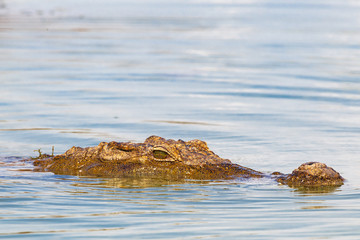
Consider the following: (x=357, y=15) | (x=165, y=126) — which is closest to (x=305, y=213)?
(x=165, y=126)

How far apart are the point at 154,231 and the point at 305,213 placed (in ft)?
5.25

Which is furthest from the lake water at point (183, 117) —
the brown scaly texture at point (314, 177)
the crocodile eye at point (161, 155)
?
the crocodile eye at point (161, 155)

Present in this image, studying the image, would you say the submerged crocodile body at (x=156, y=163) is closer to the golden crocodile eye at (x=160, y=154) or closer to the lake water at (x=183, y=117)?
the golden crocodile eye at (x=160, y=154)


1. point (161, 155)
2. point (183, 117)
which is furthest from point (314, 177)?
point (183, 117)

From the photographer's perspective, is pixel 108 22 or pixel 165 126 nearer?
pixel 165 126

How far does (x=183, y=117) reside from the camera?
15.1m

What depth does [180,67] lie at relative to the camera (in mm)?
22828

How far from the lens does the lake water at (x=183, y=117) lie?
312 inches

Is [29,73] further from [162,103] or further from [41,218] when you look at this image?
[41,218]

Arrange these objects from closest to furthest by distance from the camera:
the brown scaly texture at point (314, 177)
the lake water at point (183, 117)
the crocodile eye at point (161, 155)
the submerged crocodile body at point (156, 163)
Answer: the lake water at point (183, 117)
the brown scaly texture at point (314, 177)
the submerged crocodile body at point (156, 163)
the crocodile eye at point (161, 155)

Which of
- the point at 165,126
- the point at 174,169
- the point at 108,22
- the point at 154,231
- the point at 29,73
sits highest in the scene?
the point at 108,22

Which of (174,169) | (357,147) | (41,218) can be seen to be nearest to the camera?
(41,218)

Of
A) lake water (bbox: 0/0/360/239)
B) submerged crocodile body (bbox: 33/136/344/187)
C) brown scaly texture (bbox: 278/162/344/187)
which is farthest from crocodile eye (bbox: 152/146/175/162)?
brown scaly texture (bbox: 278/162/344/187)

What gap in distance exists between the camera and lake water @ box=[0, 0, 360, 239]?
7.93 m
